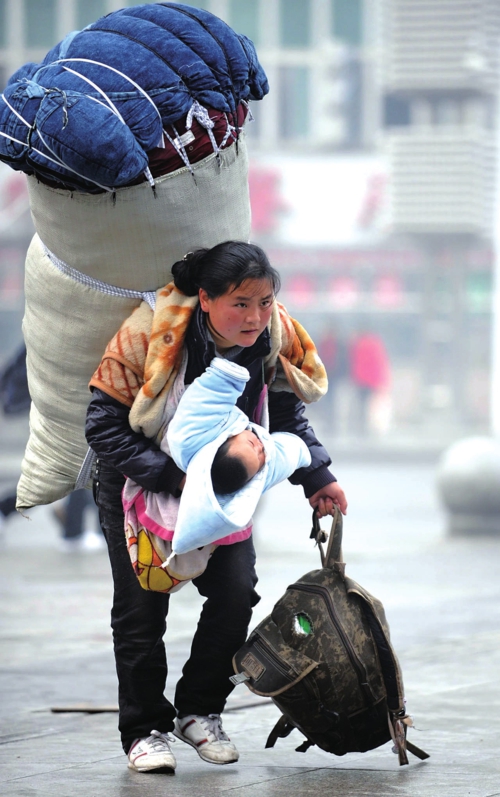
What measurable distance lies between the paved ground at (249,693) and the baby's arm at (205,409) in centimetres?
88

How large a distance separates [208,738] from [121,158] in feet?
5.24

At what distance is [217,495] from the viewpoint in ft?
11.6

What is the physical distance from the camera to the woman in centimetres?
360

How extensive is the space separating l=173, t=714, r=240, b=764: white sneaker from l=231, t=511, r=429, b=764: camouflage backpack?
0.21 metres

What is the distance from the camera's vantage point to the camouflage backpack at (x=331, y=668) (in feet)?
12.1

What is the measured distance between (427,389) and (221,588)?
24373 millimetres

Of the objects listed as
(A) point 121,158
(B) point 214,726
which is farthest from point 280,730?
(A) point 121,158

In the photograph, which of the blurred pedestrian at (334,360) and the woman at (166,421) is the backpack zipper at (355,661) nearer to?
the woman at (166,421)

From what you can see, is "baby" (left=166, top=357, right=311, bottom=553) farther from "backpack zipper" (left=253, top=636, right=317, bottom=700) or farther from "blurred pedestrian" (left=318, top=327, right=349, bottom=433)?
"blurred pedestrian" (left=318, top=327, right=349, bottom=433)

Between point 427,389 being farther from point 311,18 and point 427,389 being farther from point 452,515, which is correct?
point 452,515

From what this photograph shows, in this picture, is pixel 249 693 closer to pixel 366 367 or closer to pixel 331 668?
pixel 331 668

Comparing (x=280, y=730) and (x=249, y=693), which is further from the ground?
(x=280, y=730)

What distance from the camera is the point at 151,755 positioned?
374cm

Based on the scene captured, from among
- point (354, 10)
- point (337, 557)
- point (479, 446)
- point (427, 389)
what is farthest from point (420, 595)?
point (354, 10)
